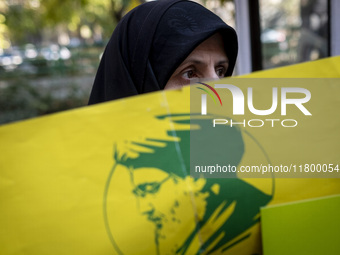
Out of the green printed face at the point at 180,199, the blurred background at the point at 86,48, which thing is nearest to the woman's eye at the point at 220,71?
the green printed face at the point at 180,199

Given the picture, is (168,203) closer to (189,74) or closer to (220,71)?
(189,74)

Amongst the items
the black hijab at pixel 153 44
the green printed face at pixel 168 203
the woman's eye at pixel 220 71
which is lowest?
the green printed face at pixel 168 203

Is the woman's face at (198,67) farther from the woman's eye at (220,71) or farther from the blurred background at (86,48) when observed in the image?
the blurred background at (86,48)

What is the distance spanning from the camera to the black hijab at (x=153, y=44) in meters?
1.27

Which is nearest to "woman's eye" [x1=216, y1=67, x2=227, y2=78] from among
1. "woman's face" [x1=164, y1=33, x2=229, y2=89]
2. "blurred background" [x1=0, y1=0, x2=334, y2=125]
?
"woman's face" [x1=164, y1=33, x2=229, y2=89]

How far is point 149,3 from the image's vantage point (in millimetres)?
1445

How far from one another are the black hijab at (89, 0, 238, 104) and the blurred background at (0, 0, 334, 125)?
2256 millimetres

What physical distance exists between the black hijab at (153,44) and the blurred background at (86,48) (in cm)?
226

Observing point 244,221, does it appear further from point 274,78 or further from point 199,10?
point 199,10

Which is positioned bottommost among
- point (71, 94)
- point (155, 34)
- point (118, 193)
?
point (71, 94)

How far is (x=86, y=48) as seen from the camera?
37.7ft

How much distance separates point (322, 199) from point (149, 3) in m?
1.10

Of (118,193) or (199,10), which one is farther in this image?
(199,10)

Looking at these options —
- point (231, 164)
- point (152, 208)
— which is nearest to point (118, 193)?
point (152, 208)
